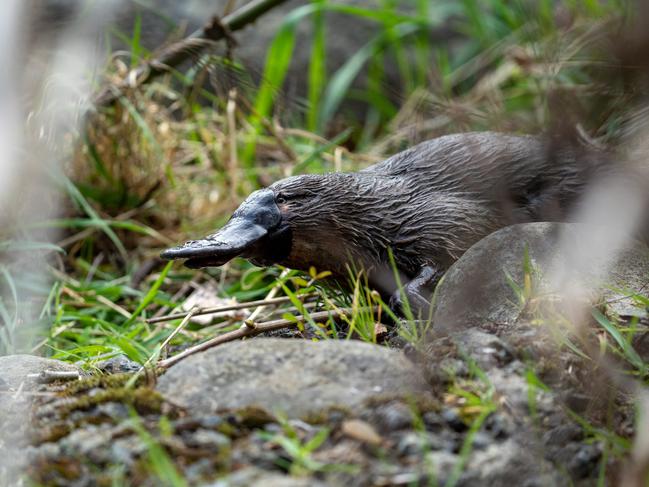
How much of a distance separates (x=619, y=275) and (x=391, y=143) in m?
2.51

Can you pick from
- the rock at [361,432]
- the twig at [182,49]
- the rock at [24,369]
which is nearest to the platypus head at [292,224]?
the rock at [24,369]

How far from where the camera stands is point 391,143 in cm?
485

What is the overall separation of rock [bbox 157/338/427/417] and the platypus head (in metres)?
0.63

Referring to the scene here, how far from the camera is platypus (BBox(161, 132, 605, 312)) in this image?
2736 mm

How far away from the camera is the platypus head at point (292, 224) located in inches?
107

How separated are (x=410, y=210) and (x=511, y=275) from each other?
1.74 feet

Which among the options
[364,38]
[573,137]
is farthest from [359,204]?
[364,38]

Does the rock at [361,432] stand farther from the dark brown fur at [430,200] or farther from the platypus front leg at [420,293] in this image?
the dark brown fur at [430,200]

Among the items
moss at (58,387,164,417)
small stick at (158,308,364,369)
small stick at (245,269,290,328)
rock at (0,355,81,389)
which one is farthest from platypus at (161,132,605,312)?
moss at (58,387,164,417)

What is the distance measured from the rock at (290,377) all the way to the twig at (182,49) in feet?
7.54

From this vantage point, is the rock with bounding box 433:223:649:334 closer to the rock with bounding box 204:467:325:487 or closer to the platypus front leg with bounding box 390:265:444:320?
the platypus front leg with bounding box 390:265:444:320

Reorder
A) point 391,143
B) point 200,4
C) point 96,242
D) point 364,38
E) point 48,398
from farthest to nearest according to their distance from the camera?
point 364,38 < point 200,4 < point 391,143 < point 96,242 < point 48,398

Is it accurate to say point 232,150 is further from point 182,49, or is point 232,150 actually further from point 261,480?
point 261,480

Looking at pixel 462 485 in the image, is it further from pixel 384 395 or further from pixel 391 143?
pixel 391 143
